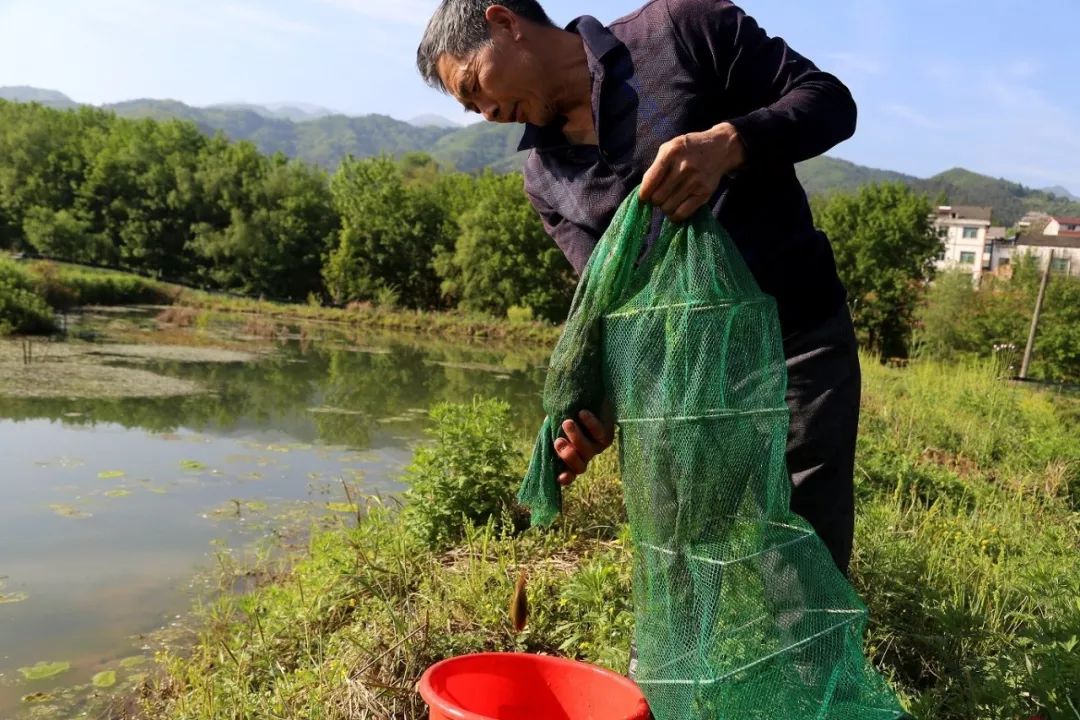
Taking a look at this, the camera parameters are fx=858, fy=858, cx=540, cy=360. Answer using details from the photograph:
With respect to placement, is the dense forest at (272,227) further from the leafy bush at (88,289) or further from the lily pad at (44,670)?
the lily pad at (44,670)

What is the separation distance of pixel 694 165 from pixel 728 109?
13.0 inches

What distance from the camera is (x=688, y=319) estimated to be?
1.52 m

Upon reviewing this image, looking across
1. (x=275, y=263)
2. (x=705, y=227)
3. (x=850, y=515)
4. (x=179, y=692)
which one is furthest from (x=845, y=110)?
(x=275, y=263)

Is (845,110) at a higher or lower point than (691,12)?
lower

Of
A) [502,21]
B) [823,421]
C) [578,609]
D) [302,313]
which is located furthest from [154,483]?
[302,313]

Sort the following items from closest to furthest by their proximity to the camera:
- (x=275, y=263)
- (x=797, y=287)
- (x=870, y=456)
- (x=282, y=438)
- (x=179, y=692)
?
(x=797, y=287) → (x=179, y=692) → (x=870, y=456) → (x=282, y=438) → (x=275, y=263)

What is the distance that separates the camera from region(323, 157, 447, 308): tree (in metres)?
33.1

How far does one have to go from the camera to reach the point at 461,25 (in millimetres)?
1657

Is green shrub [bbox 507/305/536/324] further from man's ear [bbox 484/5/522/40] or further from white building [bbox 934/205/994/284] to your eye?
white building [bbox 934/205/994/284]

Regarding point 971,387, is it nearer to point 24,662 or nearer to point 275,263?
point 24,662

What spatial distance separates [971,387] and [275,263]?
29.8 meters

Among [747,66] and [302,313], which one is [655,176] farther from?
[302,313]

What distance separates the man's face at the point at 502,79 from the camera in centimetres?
165

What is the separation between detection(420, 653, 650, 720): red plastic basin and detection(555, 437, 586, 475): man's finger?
0.39 metres
